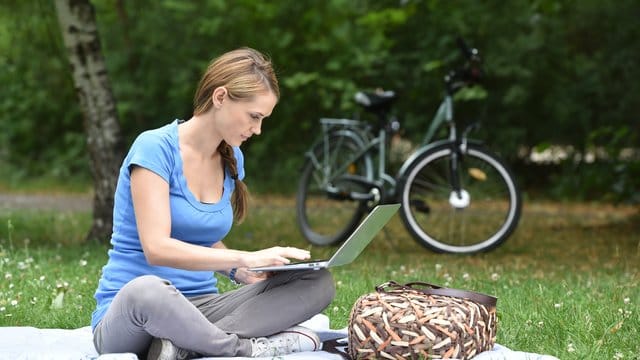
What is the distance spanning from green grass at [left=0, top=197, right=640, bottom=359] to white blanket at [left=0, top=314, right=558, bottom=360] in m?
0.27

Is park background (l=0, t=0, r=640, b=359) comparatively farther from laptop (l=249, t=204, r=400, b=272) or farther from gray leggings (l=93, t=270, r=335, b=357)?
laptop (l=249, t=204, r=400, b=272)

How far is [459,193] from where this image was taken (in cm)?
732

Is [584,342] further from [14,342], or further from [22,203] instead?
[22,203]

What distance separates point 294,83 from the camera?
1223 cm

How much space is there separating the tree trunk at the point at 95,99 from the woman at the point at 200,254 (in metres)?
3.75

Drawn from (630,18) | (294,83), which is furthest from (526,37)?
(294,83)

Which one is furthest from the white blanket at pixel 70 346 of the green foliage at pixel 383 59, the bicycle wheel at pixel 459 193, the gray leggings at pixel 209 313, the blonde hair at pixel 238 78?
the green foliage at pixel 383 59

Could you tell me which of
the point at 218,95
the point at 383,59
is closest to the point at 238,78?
the point at 218,95

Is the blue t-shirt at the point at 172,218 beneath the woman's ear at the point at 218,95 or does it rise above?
beneath

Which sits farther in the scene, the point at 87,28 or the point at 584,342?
the point at 87,28

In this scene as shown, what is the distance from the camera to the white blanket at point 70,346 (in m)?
3.74

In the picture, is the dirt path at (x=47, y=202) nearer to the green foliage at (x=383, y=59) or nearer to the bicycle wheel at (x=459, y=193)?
the green foliage at (x=383, y=59)

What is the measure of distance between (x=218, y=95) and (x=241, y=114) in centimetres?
11

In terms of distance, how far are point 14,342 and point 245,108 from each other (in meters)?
1.35
